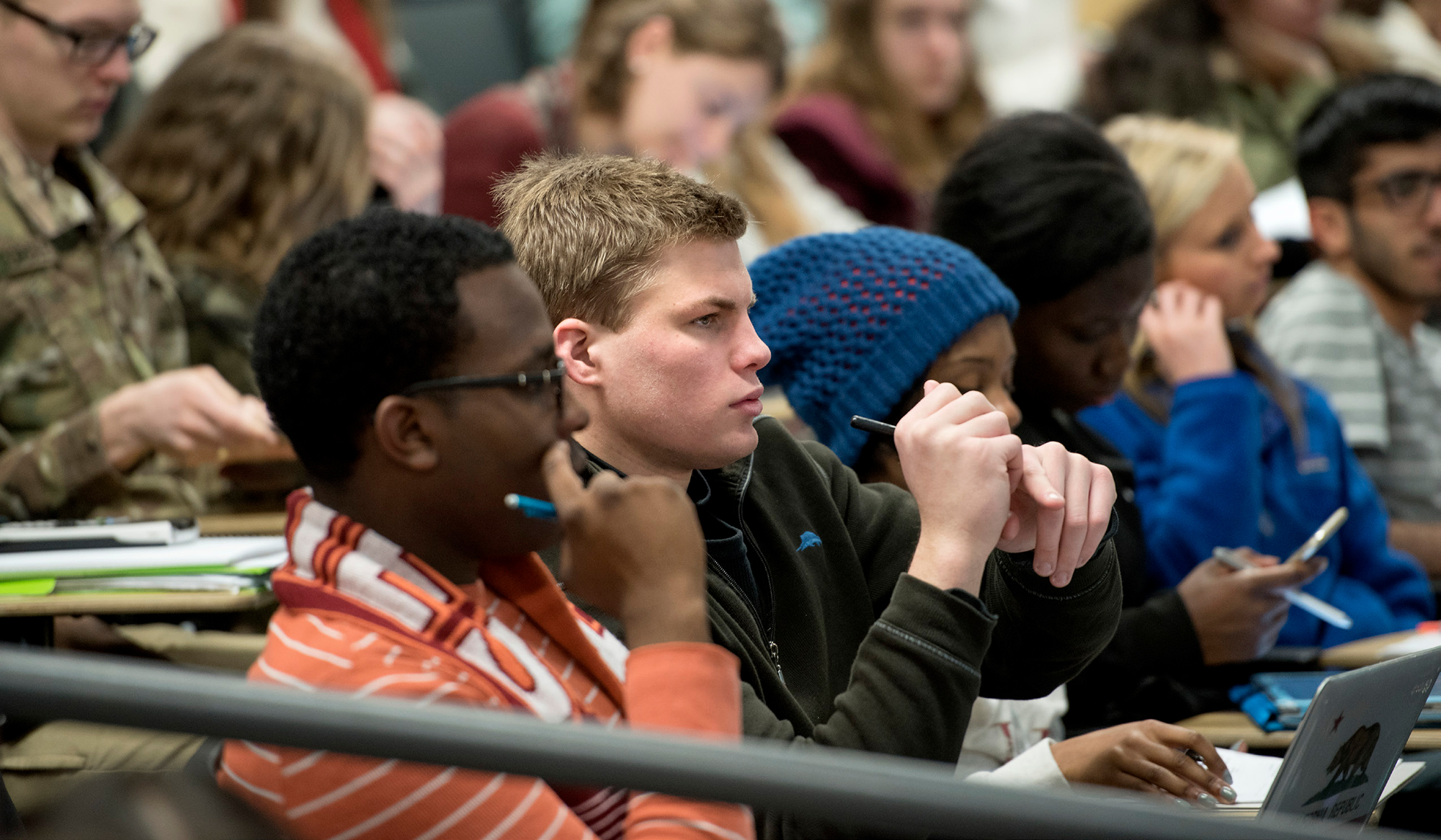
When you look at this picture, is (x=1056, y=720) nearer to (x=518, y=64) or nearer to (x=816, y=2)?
(x=518, y=64)

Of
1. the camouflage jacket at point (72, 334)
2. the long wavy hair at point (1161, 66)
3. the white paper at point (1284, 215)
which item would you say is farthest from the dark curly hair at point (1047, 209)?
the long wavy hair at point (1161, 66)

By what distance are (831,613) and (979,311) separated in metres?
0.47

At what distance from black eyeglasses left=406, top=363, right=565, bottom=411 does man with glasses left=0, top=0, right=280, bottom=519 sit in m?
1.11

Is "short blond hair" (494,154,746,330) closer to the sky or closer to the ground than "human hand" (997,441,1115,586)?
closer to the sky

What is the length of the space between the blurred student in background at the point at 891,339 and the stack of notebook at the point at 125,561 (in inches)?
27.9

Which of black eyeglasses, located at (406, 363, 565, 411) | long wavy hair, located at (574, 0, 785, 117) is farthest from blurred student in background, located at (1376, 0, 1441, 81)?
black eyeglasses, located at (406, 363, 565, 411)

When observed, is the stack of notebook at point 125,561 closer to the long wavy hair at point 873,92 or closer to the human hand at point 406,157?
the human hand at point 406,157

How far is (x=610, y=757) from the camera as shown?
0.83 m

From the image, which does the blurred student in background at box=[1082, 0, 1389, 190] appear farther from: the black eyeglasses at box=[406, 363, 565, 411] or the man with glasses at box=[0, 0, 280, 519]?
the black eyeglasses at box=[406, 363, 565, 411]

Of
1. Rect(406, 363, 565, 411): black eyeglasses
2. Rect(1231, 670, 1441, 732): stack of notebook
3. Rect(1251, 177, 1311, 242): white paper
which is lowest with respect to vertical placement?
Rect(1231, 670, 1441, 732): stack of notebook

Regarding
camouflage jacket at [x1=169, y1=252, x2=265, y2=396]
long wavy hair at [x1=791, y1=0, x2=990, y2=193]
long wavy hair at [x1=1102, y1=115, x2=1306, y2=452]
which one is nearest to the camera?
long wavy hair at [x1=1102, y1=115, x2=1306, y2=452]

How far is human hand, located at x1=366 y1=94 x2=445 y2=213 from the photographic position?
3.51 m

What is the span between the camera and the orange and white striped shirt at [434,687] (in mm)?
984

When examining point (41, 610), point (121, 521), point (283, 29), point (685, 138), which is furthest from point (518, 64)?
point (41, 610)
